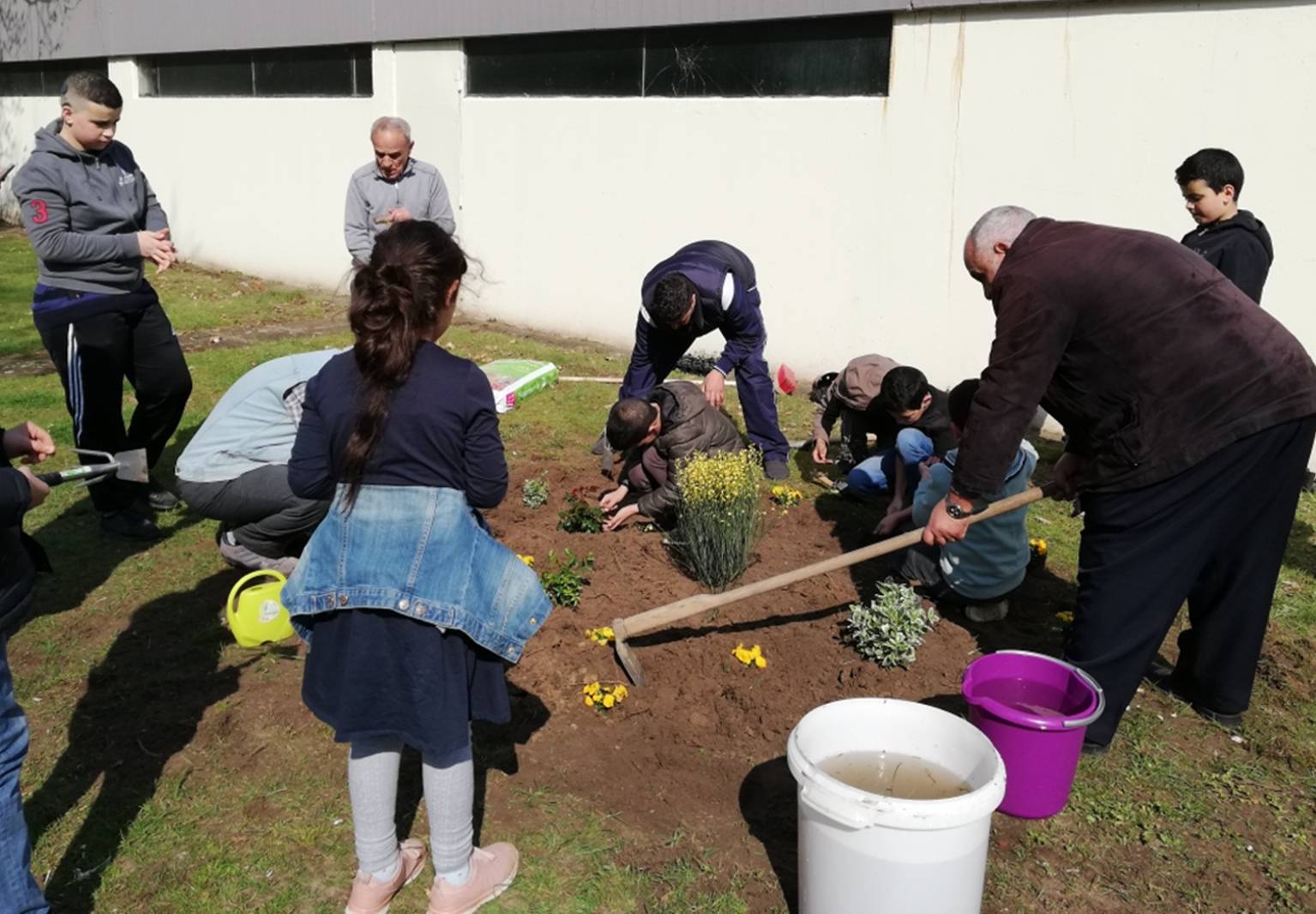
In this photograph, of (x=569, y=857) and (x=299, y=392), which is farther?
(x=299, y=392)

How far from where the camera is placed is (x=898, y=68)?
7.73 m

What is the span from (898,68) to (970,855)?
6.39 metres

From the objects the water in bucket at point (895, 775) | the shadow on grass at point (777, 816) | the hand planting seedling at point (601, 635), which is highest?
the water in bucket at point (895, 775)

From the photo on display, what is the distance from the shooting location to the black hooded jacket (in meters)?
5.18

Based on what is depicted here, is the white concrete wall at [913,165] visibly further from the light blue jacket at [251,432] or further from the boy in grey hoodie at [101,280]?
the light blue jacket at [251,432]

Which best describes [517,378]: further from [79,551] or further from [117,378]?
[79,551]

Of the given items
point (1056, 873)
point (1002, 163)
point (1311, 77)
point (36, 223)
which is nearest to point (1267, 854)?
point (1056, 873)

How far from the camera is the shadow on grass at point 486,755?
3525mm

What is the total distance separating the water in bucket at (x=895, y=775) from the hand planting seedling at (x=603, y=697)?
1.25m

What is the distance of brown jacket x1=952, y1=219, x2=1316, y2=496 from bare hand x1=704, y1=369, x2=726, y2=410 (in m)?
Answer: 2.66

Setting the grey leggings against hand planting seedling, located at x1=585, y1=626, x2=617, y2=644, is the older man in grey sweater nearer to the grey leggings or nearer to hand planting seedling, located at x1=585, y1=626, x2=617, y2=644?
hand planting seedling, located at x1=585, y1=626, x2=617, y2=644

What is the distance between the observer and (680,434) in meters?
5.54

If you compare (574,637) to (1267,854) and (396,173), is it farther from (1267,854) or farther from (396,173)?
(396,173)

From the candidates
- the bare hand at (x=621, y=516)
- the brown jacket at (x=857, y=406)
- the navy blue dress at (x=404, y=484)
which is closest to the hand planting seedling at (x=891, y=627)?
the bare hand at (x=621, y=516)
